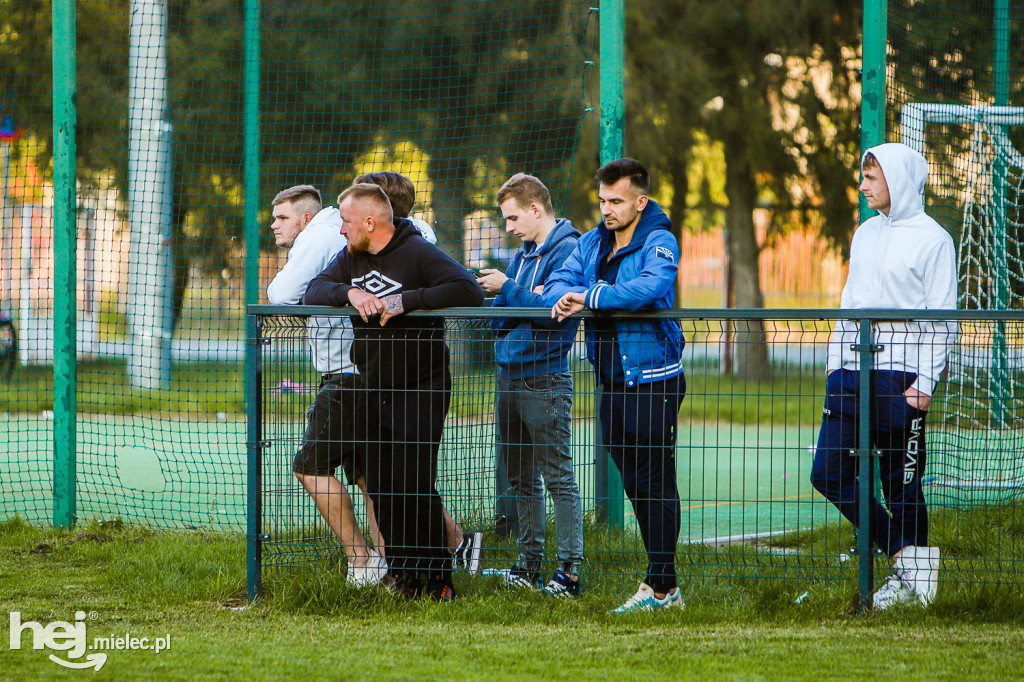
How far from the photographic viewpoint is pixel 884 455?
439 centimetres

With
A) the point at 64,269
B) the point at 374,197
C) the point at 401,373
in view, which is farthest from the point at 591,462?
the point at 64,269

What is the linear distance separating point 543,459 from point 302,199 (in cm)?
180

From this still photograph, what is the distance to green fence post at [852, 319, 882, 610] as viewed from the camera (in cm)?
431

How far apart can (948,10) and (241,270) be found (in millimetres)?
9229

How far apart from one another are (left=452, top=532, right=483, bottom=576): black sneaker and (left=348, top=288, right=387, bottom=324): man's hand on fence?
115cm

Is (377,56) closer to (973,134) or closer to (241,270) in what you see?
(241,270)

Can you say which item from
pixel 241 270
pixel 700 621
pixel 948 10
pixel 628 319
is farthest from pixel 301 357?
pixel 241 270

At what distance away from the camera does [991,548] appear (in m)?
5.12

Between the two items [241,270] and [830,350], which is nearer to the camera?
[830,350]

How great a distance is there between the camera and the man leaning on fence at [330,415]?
4668mm

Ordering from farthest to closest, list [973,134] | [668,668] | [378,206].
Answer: [973,134]
[378,206]
[668,668]

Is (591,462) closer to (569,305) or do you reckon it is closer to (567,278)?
(567,278)

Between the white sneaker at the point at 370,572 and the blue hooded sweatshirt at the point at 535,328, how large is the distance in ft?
3.16

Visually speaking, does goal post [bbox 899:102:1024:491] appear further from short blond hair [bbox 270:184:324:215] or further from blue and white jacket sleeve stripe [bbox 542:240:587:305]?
short blond hair [bbox 270:184:324:215]
